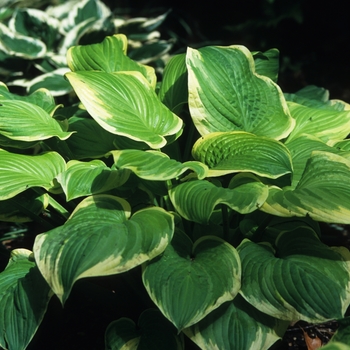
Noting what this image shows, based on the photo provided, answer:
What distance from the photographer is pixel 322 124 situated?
1.73 m

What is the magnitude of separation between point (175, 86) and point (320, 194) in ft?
2.22

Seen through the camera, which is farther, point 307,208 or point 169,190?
point 169,190

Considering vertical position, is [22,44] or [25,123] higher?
[25,123]

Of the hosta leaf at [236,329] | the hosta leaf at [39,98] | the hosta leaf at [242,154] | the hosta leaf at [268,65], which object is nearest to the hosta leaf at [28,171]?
the hosta leaf at [39,98]

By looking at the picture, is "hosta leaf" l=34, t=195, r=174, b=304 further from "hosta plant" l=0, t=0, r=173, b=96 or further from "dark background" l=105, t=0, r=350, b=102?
"dark background" l=105, t=0, r=350, b=102

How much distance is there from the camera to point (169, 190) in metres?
1.39

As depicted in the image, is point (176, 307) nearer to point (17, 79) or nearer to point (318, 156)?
point (318, 156)

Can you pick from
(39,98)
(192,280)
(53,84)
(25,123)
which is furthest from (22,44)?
(192,280)

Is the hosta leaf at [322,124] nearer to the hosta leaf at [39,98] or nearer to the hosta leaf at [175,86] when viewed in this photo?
the hosta leaf at [175,86]

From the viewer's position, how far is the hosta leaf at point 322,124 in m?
1.69

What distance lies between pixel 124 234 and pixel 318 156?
1.78 feet

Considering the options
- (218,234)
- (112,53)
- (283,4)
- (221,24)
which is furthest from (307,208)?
(221,24)

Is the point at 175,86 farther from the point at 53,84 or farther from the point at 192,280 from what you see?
the point at 53,84

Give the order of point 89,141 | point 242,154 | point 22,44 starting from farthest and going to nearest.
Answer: point 22,44, point 89,141, point 242,154
